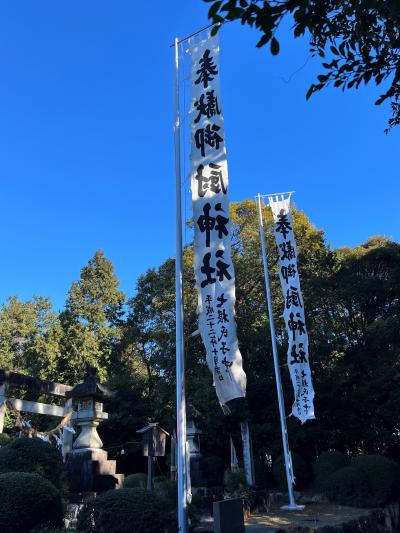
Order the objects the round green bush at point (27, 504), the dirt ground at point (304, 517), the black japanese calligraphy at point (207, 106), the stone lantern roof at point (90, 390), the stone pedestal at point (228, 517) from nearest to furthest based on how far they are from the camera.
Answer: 1. the stone pedestal at point (228, 517)
2. the round green bush at point (27, 504)
3. the black japanese calligraphy at point (207, 106)
4. the dirt ground at point (304, 517)
5. the stone lantern roof at point (90, 390)

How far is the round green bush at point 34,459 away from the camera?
21.0 feet

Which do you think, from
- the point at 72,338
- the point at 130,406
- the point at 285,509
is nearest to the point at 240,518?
the point at 285,509

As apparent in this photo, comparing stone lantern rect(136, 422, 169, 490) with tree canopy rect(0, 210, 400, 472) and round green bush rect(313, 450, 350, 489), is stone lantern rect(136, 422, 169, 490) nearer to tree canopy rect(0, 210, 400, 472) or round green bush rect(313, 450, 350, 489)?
tree canopy rect(0, 210, 400, 472)

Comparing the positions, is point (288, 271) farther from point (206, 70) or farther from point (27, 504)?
point (27, 504)

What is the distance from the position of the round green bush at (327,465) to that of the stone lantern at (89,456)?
6731 mm

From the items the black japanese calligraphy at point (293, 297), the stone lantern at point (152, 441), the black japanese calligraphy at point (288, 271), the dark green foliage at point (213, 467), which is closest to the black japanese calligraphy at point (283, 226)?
the black japanese calligraphy at point (288, 271)

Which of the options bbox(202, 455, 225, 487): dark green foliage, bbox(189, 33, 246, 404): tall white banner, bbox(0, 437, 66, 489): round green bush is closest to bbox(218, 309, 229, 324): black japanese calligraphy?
bbox(189, 33, 246, 404): tall white banner

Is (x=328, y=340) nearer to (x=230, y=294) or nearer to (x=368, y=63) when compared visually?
(x=230, y=294)

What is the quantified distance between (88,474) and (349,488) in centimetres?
702

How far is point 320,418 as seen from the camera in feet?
55.0

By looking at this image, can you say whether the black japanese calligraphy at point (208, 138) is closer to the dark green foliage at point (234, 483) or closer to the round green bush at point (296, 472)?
the dark green foliage at point (234, 483)

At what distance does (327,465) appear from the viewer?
1277 cm

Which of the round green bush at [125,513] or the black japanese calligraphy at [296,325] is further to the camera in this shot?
the black japanese calligraphy at [296,325]

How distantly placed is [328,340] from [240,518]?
1392cm
